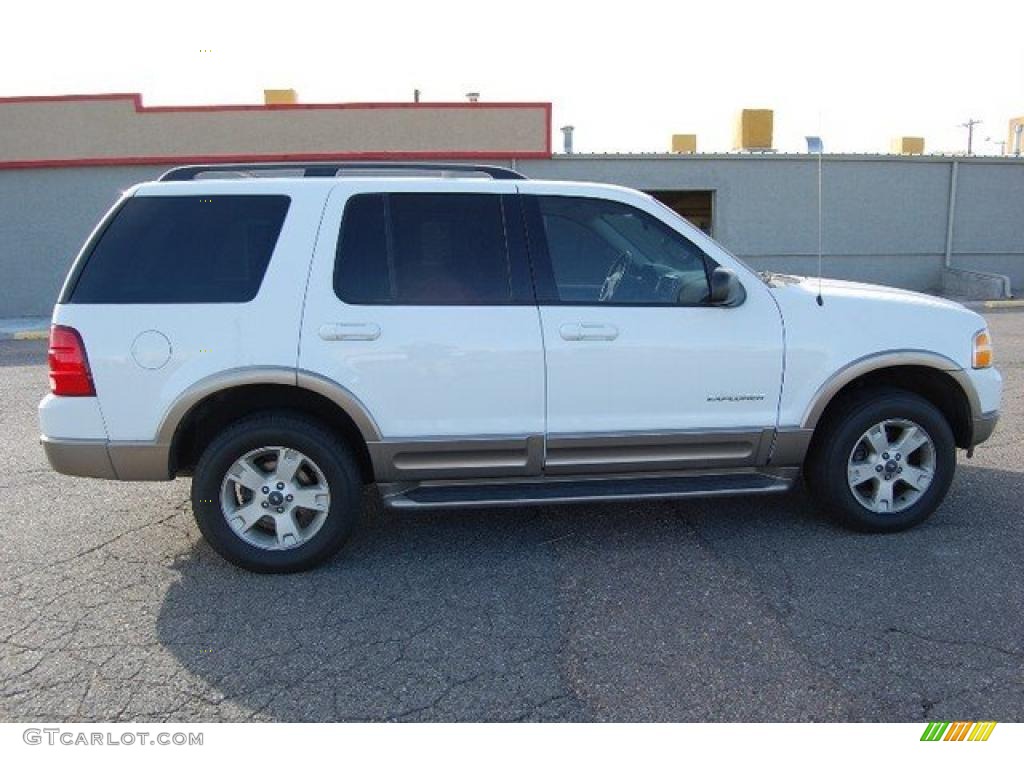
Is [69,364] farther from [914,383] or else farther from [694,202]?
[694,202]

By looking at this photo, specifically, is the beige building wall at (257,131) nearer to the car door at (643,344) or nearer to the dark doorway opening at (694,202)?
the dark doorway opening at (694,202)

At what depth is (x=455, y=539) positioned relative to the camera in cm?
401

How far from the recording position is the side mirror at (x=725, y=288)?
3.62 metres

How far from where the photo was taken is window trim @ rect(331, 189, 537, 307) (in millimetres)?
3545

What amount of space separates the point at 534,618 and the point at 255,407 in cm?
180

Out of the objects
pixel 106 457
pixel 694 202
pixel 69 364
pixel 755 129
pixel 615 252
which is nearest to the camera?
pixel 69 364

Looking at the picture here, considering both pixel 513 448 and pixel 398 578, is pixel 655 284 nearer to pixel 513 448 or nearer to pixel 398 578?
pixel 513 448

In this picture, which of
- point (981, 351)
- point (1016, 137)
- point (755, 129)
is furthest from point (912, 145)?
point (981, 351)

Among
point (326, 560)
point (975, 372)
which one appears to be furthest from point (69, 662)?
point (975, 372)

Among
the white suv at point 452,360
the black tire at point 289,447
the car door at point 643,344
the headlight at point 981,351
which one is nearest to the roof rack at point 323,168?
the white suv at point 452,360

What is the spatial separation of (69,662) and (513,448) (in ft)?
7.01

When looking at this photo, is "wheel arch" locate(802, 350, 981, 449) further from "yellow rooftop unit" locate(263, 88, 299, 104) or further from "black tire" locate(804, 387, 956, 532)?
"yellow rooftop unit" locate(263, 88, 299, 104)

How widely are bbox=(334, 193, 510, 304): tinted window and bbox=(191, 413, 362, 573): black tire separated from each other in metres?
0.73

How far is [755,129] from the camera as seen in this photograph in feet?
61.4
